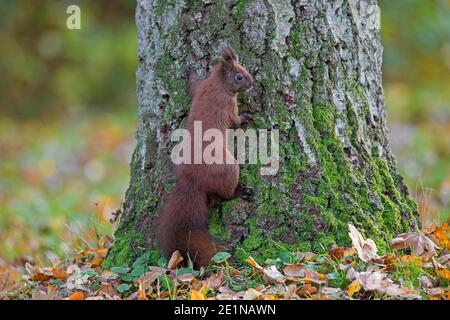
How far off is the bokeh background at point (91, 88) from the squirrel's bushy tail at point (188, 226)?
4967 millimetres

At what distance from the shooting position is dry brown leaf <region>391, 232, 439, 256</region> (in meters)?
3.91

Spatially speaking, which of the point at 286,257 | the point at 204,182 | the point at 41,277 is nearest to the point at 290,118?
the point at 204,182

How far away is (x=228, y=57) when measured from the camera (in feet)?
13.0

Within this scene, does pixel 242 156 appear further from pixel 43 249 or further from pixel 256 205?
pixel 43 249

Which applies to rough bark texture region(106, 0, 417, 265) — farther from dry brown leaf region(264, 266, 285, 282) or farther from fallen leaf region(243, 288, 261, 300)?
fallen leaf region(243, 288, 261, 300)

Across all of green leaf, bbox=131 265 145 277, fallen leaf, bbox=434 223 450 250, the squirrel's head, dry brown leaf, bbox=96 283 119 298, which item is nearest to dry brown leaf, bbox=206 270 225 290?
green leaf, bbox=131 265 145 277

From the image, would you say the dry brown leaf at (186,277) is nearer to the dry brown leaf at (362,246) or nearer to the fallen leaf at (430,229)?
the dry brown leaf at (362,246)

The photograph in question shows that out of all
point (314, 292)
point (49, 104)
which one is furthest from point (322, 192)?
point (49, 104)

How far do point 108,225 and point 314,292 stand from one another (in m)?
2.22

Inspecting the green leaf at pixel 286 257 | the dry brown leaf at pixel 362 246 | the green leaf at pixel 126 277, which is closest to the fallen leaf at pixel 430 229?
the dry brown leaf at pixel 362 246

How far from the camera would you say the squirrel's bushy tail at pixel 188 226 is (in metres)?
3.91

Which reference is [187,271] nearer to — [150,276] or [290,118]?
[150,276]

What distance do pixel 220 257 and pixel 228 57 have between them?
110 cm

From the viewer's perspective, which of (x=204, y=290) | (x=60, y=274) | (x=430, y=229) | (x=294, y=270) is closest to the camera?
(x=204, y=290)
